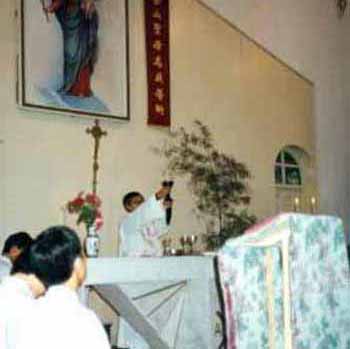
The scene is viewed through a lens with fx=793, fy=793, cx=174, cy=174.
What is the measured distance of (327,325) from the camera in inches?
129

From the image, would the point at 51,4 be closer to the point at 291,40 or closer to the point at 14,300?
the point at 291,40

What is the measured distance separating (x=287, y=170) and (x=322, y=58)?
1.82 meters

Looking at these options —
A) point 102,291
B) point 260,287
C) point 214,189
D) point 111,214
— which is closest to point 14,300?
point 260,287

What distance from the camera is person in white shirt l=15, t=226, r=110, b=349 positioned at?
2.10 meters

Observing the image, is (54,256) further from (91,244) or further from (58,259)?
(91,244)

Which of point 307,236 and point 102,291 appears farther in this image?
point 102,291

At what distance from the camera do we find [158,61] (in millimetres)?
9055

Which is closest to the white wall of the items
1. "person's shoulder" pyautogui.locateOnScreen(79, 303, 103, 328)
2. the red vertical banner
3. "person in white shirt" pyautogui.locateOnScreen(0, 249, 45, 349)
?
the red vertical banner

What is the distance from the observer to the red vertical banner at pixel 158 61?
8.97 m

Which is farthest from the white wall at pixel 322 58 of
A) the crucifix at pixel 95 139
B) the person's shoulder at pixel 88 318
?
the person's shoulder at pixel 88 318

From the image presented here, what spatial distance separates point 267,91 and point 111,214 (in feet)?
10.2

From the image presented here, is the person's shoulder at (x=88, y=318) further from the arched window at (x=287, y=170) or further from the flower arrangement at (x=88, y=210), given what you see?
the arched window at (x=287, y=170)

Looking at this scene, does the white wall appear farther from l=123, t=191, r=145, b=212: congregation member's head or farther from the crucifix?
l=123, t=191, r=145, b=212: congregation member's head

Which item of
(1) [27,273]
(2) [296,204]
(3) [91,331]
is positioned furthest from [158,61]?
(3) [91,331]
